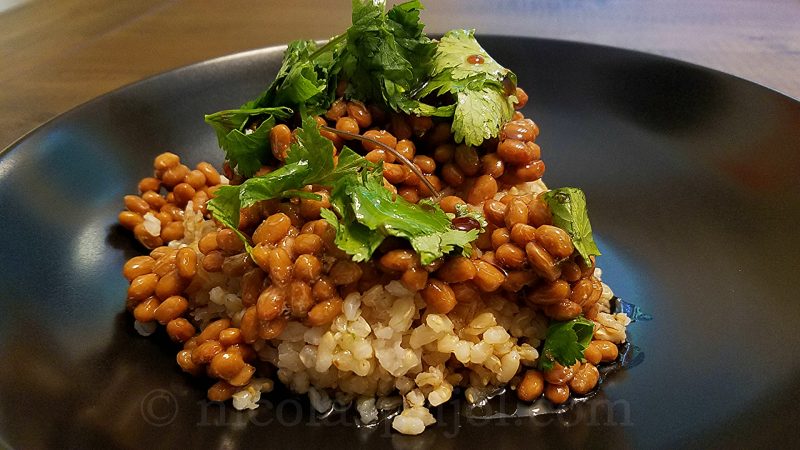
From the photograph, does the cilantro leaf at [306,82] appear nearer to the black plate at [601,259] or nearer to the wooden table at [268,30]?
the black plate at [601,259]

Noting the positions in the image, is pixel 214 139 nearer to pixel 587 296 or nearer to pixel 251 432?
pixel 251 432

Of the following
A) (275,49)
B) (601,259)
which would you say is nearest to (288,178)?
(601,259)

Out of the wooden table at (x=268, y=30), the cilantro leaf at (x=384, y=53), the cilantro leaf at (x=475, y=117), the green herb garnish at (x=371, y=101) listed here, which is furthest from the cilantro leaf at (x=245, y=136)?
the wooden table at (x=268, y=30)

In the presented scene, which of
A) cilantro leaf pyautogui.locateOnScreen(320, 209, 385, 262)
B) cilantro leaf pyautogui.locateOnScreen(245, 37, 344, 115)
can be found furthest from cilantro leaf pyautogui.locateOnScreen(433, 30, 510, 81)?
cilantro leaf pyautogui.locateOnScreen(320, 209, 385, 262)

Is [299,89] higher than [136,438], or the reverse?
[299,89]

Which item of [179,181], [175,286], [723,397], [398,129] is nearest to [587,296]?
[723,397]

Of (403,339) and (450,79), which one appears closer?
(403,339)
